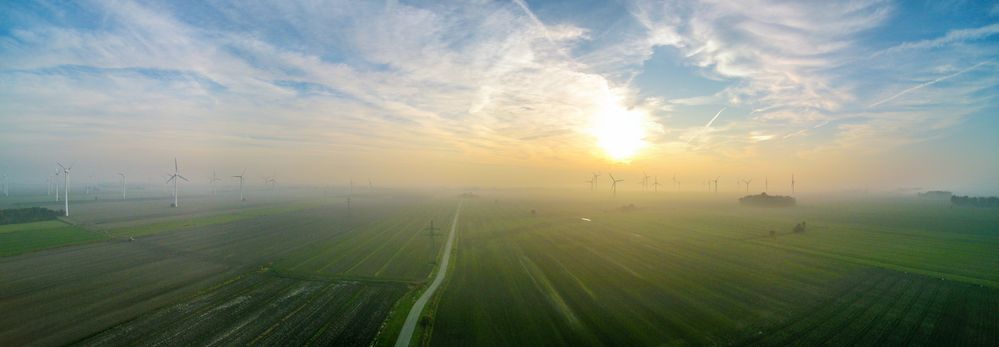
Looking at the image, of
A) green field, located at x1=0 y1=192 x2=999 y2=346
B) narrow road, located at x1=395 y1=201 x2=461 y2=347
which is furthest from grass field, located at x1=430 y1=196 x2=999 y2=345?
narrow road, located at x1=395 y1=201 x2=461 y2=347

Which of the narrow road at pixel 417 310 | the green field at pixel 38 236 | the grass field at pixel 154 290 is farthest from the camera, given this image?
the green field at pixel 38 236

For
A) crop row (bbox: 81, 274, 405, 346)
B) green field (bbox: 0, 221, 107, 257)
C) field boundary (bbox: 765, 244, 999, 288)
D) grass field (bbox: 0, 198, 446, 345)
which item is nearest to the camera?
crop row (bbox: 81, 274, 405, 346)

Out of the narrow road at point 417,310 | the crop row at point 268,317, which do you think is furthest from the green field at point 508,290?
the narrow road at point 417,310

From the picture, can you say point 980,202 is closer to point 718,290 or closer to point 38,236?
point 718,290

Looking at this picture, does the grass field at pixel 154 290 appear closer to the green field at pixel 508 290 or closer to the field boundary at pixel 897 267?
the green field at pixel 508 290

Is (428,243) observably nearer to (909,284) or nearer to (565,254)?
(565,254)

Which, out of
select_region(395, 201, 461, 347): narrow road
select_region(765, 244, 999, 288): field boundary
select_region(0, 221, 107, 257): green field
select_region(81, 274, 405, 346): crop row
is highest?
select_region(0, 221, 107, 257): green field

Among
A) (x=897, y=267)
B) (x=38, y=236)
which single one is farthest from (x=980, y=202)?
(x=38, y=236)

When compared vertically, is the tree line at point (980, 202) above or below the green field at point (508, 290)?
above

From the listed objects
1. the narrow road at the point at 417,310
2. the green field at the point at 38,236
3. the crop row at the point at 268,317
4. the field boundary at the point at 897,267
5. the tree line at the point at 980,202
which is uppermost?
the tree line at the point at 980,202

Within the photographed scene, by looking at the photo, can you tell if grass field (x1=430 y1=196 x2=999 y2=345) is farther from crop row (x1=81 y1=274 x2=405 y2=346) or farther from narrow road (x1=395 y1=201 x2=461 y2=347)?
crop row (x1=81 y1=274 x2=405 y2=346)
